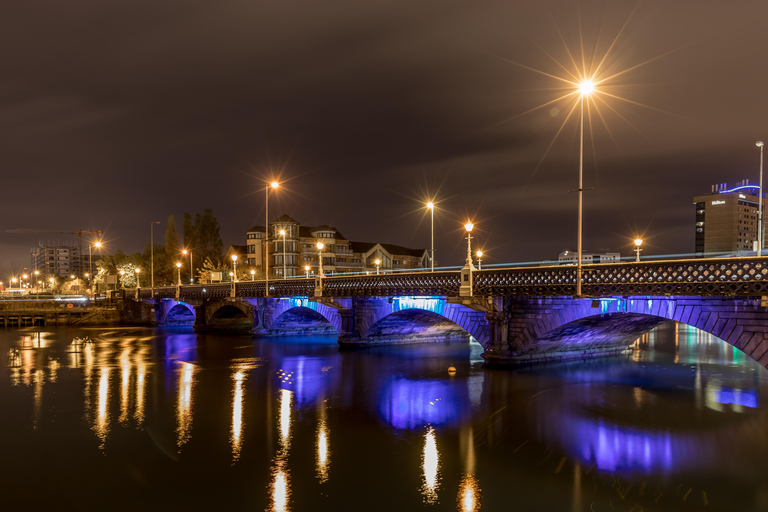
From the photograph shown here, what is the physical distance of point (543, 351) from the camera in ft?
121

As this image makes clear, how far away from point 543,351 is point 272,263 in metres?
86.9

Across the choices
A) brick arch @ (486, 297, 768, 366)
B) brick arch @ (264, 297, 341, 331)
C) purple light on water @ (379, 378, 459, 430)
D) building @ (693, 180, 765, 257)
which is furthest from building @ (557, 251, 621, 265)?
building @ (693, 180, 765, 257)

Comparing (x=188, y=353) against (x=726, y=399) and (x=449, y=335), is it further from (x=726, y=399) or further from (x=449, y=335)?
(x=726, y=399)

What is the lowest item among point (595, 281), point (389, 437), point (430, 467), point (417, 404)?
point (417, 404)

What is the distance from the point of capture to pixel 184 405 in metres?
27.4

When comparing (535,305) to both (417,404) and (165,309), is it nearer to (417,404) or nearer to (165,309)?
(417,404)

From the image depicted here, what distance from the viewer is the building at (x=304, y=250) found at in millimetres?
113438

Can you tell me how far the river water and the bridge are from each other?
8.46ft

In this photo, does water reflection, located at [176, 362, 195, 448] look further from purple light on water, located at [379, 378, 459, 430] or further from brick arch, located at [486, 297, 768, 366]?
brick arch, located at [486, 297, 768, 366]

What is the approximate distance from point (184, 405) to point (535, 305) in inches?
816

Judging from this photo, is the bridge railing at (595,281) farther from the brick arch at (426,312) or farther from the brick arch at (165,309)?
the brick arch at (165,309)

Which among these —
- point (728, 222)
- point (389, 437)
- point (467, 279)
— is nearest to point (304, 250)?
point (467, 279)

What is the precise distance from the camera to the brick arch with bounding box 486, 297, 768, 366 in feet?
76.3

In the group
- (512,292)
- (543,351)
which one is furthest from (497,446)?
(543,351)
